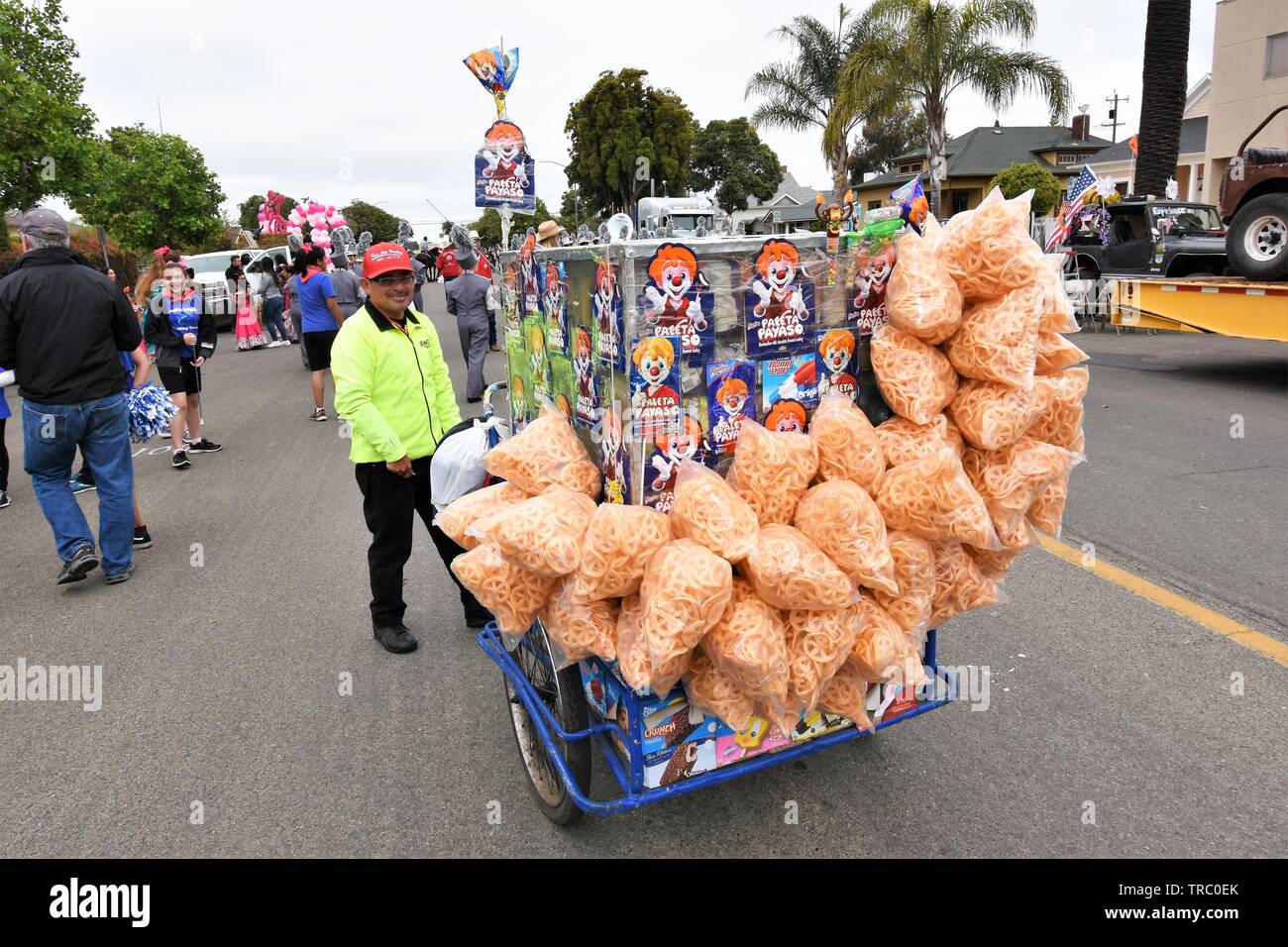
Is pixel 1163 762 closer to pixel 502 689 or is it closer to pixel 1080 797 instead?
pixel 1080 797

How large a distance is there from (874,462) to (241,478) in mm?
7170

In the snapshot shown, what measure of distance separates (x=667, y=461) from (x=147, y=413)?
6.02m

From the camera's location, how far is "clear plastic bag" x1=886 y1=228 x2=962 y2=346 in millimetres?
2479

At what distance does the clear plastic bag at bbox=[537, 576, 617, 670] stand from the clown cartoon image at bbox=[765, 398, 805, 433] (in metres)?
0.76

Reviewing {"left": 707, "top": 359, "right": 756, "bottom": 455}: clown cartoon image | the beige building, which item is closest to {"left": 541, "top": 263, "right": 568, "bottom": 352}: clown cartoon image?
{"left": 707, "top": 359, "right": 756, "bottom": 455}: clown cartoon image

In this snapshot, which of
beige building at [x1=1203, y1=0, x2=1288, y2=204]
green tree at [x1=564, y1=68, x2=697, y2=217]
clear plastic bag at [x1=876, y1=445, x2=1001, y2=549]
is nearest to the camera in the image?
clear plastic bag at [x1=876, y1=445, x2=1001, y2=549]

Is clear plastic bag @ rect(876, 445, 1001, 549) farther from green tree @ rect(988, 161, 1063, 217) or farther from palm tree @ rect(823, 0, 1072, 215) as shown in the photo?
green tree @ rect(988, 161, 1063, 217)

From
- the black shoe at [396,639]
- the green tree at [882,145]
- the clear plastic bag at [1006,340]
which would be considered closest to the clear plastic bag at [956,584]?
the clear plastic bag at [1006,340]

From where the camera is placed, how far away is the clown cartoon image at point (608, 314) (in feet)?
7.98

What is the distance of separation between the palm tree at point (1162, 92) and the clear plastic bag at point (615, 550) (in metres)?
18.0

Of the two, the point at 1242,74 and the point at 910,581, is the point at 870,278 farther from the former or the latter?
the point at 1242,74

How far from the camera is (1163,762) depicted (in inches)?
121

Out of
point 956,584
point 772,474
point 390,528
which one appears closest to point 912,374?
point 772,474

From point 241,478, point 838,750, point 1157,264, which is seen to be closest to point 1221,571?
point 838,750
